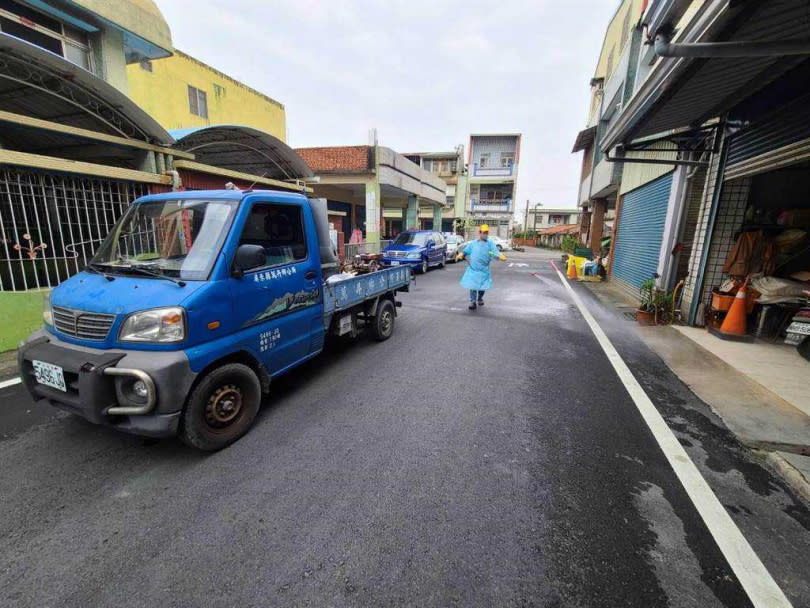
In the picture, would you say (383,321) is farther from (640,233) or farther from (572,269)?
(572,269)

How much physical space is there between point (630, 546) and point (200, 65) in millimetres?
17917

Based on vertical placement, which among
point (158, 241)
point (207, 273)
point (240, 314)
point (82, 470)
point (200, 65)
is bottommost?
point (82, 470)

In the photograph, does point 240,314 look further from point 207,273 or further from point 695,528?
point 695,528

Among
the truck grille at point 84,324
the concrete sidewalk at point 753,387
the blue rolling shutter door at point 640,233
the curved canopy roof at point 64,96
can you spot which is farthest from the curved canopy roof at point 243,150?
the blue rolling shutter door at point 640,233

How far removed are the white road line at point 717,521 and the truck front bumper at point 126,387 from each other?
3403mm

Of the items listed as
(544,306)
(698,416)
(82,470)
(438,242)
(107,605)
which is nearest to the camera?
(107,605)

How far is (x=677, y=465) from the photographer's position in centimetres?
277

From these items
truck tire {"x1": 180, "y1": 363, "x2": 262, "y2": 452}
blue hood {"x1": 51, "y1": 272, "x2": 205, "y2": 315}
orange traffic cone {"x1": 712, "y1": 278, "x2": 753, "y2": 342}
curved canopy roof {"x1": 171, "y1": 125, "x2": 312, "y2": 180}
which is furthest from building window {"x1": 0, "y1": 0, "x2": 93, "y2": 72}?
orange traffic cone {"x1": 712, "y1": 278, "x2": 753, "y2": 342}

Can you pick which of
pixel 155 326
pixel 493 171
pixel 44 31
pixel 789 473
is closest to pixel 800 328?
pixel 789 473

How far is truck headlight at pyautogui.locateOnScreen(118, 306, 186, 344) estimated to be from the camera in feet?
8.31

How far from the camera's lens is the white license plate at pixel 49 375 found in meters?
2.56

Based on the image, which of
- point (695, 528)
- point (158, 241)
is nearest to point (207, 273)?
point (158, 241)

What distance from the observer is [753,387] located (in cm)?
416

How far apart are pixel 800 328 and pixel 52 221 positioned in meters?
11.0
